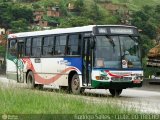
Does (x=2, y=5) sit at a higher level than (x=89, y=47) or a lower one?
higher

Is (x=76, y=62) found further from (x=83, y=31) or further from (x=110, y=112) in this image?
(x=110, y=112)

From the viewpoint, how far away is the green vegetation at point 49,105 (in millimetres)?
11406

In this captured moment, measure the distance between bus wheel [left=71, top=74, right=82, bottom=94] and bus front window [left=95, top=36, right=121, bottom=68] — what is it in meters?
1.43

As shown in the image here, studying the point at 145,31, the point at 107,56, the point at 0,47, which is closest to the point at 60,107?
the point at 107,56

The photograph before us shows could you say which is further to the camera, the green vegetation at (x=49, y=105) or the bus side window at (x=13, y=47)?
the bus side window at (x=13, y=47)

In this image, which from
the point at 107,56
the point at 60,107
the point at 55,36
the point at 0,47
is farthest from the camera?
the point at 0,47

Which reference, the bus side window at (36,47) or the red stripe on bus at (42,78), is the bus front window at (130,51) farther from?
the bus side window at (36,47)

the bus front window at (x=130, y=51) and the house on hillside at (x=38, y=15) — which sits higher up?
the house on hillside at (x=38, y=15)

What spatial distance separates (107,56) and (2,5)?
162935 millimetres

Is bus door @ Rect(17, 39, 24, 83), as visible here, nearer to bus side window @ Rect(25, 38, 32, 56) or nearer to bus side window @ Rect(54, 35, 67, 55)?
bus side window @ Rect(25, 38, 32, 56)

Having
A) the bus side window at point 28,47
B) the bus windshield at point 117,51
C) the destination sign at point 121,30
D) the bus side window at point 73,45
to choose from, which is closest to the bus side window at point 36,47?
the bus side window at point 28,47

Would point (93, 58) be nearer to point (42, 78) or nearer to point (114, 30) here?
point (114, 30)

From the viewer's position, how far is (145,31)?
528 feet

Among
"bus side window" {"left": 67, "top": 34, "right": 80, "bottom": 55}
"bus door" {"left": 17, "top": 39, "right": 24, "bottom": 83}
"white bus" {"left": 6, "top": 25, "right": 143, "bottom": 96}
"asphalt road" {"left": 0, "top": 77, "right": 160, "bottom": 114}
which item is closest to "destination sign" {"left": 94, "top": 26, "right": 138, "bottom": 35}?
"white bus" {"left": 6, "top": 25, "right": 143, "bottom": 96}
